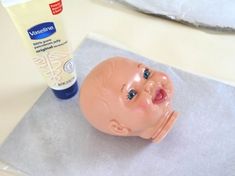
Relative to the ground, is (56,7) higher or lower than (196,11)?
higher

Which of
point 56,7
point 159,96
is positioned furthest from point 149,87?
point 56,7

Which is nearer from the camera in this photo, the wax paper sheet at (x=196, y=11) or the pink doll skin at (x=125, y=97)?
the pink doll skin at (x=125, y=97)

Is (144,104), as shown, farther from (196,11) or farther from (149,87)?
(196,11)

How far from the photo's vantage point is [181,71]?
0.43 m

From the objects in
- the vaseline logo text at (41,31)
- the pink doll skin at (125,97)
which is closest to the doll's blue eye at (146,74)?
the pink doll skin at (125,97)

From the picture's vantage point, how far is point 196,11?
49cm

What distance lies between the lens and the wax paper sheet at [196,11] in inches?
18.7

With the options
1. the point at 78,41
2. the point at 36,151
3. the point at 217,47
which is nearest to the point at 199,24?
the point at 217,47

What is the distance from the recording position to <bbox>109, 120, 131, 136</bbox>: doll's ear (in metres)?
0.34

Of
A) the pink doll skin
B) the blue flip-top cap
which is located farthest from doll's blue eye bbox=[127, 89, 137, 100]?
the blue flip-top cap

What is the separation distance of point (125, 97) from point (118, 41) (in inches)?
6.5

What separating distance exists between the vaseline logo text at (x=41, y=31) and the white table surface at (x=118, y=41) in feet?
0.35

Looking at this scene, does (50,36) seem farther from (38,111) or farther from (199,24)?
(199,24)

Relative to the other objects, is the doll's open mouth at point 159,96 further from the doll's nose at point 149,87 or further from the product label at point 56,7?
the product label at point 56,7
